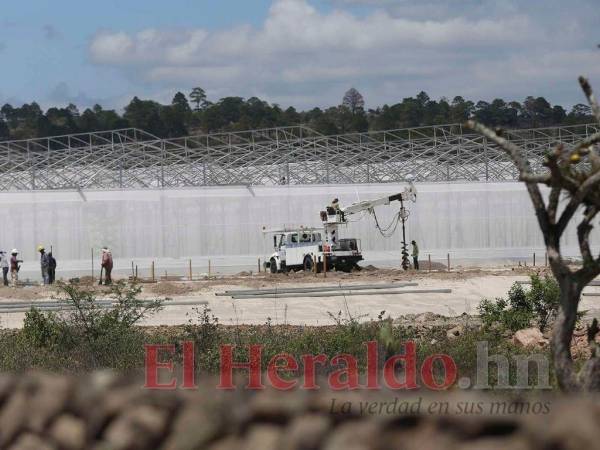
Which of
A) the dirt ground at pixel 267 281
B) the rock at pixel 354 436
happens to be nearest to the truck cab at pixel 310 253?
the dirt ground at pixel 267 281

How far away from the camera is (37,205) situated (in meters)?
49.6

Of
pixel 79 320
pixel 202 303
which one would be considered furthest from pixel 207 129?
pixel 79 320

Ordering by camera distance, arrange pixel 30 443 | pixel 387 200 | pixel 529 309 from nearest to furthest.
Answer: pixel 30 443 → pixel 529 309 → pixel 387 200

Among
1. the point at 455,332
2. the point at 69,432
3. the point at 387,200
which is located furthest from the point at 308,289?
the point at 69,432

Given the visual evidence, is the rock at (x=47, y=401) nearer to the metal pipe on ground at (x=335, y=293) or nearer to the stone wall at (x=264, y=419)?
the stone wall at (x=264, y=419)

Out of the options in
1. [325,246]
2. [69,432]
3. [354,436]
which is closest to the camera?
[354,436]

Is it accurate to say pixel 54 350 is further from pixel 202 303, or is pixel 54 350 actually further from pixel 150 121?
pixel 150 121

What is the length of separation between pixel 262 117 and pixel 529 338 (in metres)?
131

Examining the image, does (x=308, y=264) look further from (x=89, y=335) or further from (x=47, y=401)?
(x=47, y=401)

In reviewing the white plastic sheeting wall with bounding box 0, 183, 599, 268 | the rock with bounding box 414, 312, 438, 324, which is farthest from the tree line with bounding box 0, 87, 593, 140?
the rock with bounding box 414, 312, 438, 324

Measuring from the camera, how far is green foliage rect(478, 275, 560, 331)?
18578mm

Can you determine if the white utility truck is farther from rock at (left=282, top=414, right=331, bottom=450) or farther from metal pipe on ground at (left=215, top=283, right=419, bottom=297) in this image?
rock at (left=282, top=414, right=331, bottom=450)

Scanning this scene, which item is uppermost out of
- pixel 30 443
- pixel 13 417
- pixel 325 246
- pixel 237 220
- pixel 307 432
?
pixel 237 220

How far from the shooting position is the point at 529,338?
16.9 meters
